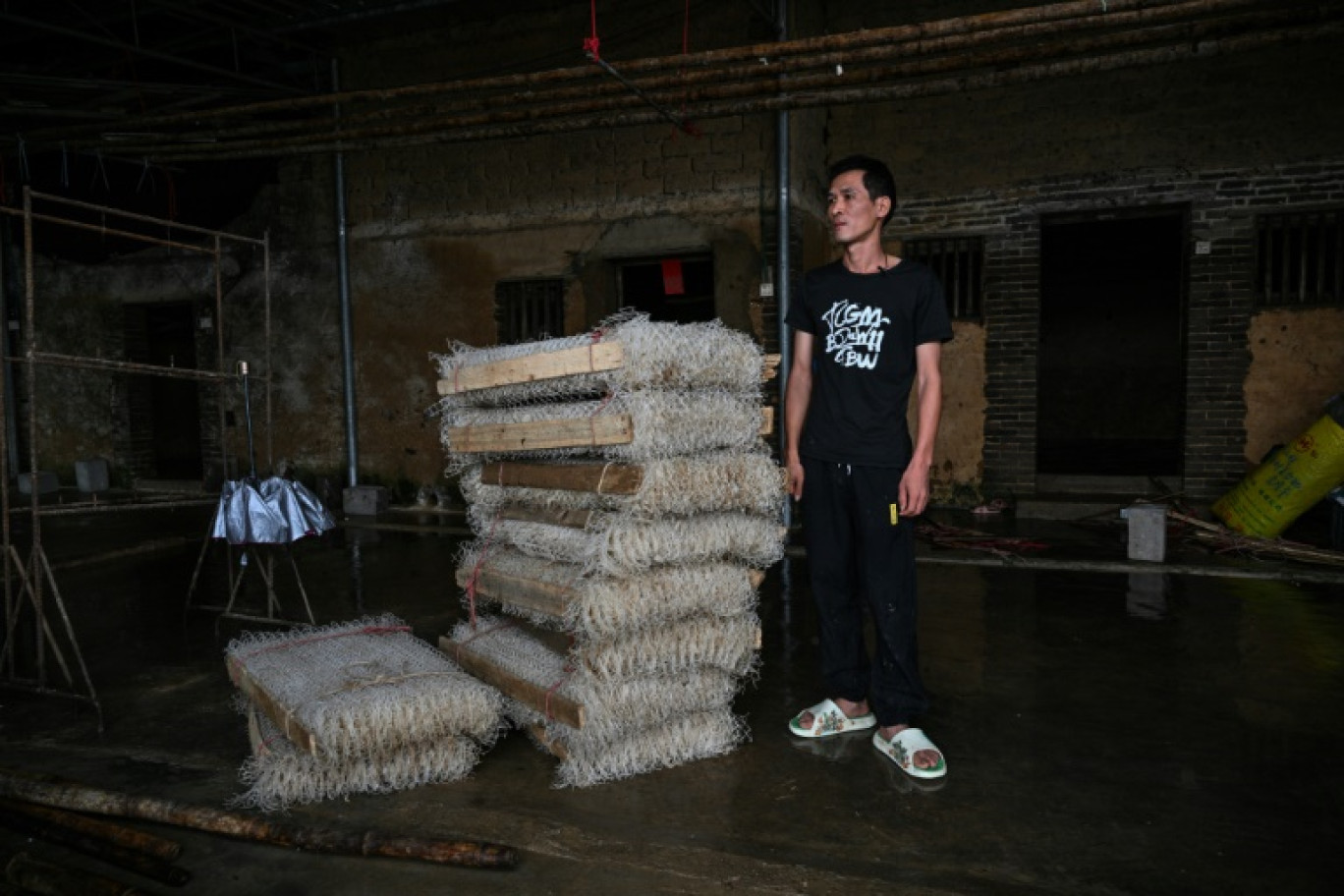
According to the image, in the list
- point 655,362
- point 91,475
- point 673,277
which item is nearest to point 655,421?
point 655,362

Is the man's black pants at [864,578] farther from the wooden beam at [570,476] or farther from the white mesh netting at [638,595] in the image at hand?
the wooden beam at [570,476]

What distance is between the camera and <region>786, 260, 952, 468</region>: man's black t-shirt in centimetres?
304

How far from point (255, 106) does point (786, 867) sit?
19.4 ft

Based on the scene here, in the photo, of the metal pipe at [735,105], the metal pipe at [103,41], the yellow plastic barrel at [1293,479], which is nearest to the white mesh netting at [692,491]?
the metal pipe at [735,105]

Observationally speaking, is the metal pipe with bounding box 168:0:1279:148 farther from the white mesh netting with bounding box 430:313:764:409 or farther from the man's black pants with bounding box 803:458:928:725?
the man's black pants with bounding box 803:458:928:725

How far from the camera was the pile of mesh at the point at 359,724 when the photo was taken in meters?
2.79

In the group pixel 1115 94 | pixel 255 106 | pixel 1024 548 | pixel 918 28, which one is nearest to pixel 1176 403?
pixel 1115 94

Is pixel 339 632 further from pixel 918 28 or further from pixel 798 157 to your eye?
pixel 798 157

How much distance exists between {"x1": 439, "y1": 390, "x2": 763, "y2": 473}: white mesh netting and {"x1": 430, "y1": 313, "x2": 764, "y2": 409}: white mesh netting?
5 centimetres

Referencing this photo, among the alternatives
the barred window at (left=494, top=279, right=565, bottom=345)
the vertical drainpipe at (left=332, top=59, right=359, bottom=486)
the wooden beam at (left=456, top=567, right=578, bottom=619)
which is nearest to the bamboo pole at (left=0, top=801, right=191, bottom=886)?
the wooden beam at (left=456, top=567, right=578, bottom=619)

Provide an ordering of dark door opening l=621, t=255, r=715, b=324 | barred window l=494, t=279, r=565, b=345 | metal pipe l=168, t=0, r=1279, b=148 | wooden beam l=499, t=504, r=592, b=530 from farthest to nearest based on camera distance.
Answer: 1. dark door opening l=621, t=255, r=715, b=324
2. barred window l=494, t=279, r=565, b=345
3. metal pipe l=168, t=0, r=1279, b=148
4. wooden beam l=499, t=504, r=592, b=530

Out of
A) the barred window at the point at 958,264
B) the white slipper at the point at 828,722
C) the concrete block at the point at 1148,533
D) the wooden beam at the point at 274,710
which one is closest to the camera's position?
the wooden beam at the point at 274,710

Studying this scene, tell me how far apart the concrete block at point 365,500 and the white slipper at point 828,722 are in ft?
22.7

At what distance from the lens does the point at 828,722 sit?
10.9ft
